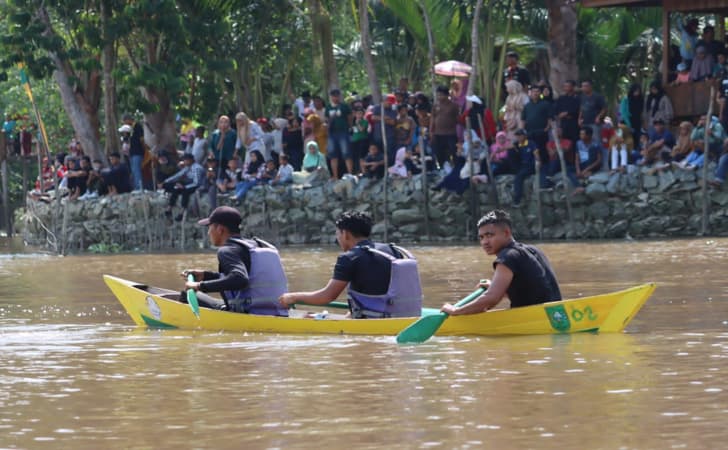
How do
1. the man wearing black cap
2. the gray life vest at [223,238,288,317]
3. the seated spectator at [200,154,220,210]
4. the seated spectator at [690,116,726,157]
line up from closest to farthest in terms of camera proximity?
the man wearing black cap < the gray life vest at [223,238,288,317] < the seated spectator at [690,116,726,157] < the seated spectator at [200,154,220,210]

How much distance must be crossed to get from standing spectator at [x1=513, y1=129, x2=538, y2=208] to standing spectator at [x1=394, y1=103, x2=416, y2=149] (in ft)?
6.25

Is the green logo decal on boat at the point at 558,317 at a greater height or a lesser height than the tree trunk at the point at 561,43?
lesser

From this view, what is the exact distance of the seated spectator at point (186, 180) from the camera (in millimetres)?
29969

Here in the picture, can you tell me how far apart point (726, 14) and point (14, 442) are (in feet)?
73.5

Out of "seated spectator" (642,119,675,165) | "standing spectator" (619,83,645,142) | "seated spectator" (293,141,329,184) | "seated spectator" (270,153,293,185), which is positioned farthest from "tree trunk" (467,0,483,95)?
"seated spectator" (270,153,293,185)

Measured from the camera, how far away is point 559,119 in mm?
25109

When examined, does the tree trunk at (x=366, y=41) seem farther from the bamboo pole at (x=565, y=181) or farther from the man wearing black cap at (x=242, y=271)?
the man wearing black cap at (x=242, y=271)

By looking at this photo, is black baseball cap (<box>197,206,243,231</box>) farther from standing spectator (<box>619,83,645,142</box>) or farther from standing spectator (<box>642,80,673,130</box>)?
standing spectator (<box>619,83,645,142</box>)

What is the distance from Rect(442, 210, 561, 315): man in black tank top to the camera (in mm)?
11078

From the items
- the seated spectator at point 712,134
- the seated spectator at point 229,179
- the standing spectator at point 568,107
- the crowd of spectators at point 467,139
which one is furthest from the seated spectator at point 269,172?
the seated spectator at point 712,134

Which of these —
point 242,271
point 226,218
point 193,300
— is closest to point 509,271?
point 242,271

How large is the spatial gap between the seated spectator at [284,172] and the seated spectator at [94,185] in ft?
15.3

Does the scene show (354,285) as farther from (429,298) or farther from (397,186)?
(397,186)

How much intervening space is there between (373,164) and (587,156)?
3953 mm
